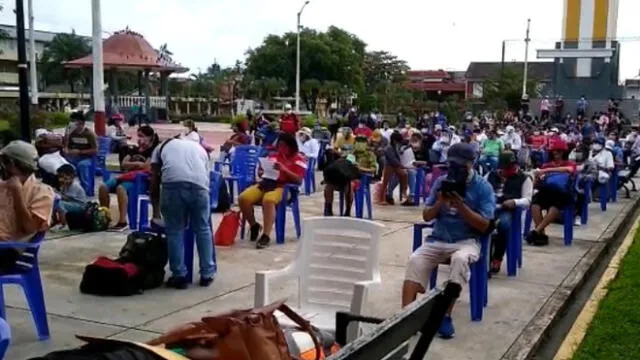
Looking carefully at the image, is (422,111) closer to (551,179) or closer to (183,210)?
(551,179)

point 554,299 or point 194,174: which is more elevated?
point 194,174

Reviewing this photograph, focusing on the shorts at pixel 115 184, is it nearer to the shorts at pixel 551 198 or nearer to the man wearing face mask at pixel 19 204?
the man wearing face mask at pixel 19 204

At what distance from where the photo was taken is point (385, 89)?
53.3 meters

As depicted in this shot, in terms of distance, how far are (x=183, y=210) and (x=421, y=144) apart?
30.7ft

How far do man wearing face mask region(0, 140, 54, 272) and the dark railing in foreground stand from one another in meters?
3.06

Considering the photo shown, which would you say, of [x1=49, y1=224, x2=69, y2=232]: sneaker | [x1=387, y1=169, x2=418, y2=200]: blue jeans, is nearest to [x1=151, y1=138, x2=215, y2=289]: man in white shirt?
[x1=49, y1=224, x2=69, y2=232]: sneaker

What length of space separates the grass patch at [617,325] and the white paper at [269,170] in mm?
3787

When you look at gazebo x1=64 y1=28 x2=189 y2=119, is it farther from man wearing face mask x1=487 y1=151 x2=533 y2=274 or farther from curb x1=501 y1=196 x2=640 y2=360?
man wearing face mask x1=487 y1=151 x2=533 y2=274

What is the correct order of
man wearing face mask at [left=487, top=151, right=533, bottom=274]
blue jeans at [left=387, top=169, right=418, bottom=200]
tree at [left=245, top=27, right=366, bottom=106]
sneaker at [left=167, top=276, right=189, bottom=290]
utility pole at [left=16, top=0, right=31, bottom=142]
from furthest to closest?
tree at [left=245, top=27, right=366, bottom=106]
blue jeans at [left=387, top=169, right=418, bottom=200]
utility pole at [left=16, top=0, right=31, bottom=142]
man wearing face mask at [left=487, top=151, right=533, bottom=274]
sneaker at [left=167, top=276, right=189, bottom=290]

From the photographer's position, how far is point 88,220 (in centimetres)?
Result: 927

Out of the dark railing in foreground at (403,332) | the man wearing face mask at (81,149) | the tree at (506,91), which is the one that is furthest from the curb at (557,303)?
the tree at (506,91)

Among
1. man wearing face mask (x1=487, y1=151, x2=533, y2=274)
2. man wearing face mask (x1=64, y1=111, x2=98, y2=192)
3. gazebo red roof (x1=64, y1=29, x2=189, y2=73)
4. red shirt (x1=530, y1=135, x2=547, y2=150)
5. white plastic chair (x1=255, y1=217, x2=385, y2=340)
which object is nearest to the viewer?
white plastic chair (x1=255, y1=217, x2=385, y2=340)

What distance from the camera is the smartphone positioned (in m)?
5.50

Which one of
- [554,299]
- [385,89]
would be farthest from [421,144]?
[385,89]
